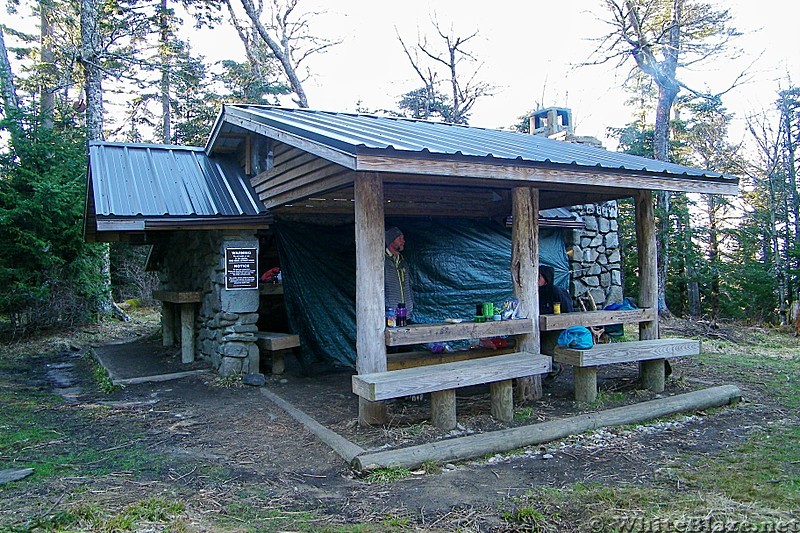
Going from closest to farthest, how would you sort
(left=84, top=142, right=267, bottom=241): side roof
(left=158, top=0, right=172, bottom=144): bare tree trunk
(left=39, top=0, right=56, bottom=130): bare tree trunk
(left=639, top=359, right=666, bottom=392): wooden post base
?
(left=639, top=359, right=666, bottom=392): wooden post base < (left=84, top=142, right=267, bottom=241): side roof < (left=158, top=0, right=172, bottom=144): bare tree trunk < (left=39, top=0, right=56, bottom=130): bare tree trunk

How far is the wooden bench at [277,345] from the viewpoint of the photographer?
743cm

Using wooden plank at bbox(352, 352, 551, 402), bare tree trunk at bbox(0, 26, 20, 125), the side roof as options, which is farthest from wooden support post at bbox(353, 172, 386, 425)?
bare tree trunk at bbox(0, 26, 20, 125)

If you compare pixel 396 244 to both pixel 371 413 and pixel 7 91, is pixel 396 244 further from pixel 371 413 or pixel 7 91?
pixel 7 91

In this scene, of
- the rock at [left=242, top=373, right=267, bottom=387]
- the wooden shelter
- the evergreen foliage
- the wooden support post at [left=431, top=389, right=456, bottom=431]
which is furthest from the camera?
the evergreen foliage

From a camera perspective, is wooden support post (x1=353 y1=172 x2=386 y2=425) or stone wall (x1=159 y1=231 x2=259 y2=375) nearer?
wooden support post (x1=353 y1=172 x2=386 y2=425)

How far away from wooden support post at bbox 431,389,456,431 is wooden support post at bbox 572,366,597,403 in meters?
1.64

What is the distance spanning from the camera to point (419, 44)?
21.3 metres

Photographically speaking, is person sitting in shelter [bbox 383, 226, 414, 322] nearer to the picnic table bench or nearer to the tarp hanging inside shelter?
the tarp hanging inside shelter

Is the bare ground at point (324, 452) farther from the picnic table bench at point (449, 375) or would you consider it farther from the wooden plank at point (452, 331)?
the wooden plank at point (452, 331)

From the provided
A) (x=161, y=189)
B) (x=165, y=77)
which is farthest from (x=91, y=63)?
(x=161, y=189)

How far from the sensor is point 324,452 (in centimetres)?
466

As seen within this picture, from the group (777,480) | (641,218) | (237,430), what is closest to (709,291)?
(641,218)

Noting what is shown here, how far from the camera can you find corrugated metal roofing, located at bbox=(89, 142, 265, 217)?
23.0 feet

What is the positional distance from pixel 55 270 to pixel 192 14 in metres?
8.99
